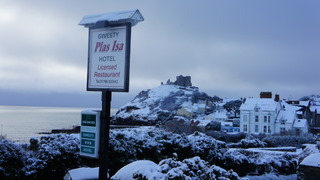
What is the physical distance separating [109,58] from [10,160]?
6.45 metres

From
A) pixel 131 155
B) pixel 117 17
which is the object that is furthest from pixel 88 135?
pixel 131 155

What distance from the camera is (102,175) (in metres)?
4.77

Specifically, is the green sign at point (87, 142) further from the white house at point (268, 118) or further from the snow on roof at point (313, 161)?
the white house at point (268, 118)


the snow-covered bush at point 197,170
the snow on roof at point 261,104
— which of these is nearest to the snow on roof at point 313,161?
A: the snow-covered bush at point 197,170

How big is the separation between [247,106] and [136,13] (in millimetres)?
52969

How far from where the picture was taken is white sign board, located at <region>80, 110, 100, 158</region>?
4.74 meters

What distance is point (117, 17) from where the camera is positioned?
183 inches

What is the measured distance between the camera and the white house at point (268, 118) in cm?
5256

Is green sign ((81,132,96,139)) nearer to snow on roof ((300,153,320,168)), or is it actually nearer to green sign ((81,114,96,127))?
green sign ((81,114,96,127))

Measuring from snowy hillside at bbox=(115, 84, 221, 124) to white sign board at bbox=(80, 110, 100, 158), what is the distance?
361 feet

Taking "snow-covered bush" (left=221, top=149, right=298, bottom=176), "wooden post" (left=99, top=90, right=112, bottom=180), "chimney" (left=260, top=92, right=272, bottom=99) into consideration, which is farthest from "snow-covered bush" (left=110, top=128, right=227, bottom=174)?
"chimney" (left=260, top=92, right=272, bottom=99)

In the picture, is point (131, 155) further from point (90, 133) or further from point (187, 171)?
point (90, 133)

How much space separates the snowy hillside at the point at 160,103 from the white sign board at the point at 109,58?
361ft

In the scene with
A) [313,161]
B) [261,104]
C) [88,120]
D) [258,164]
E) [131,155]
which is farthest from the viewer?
[261,104]
